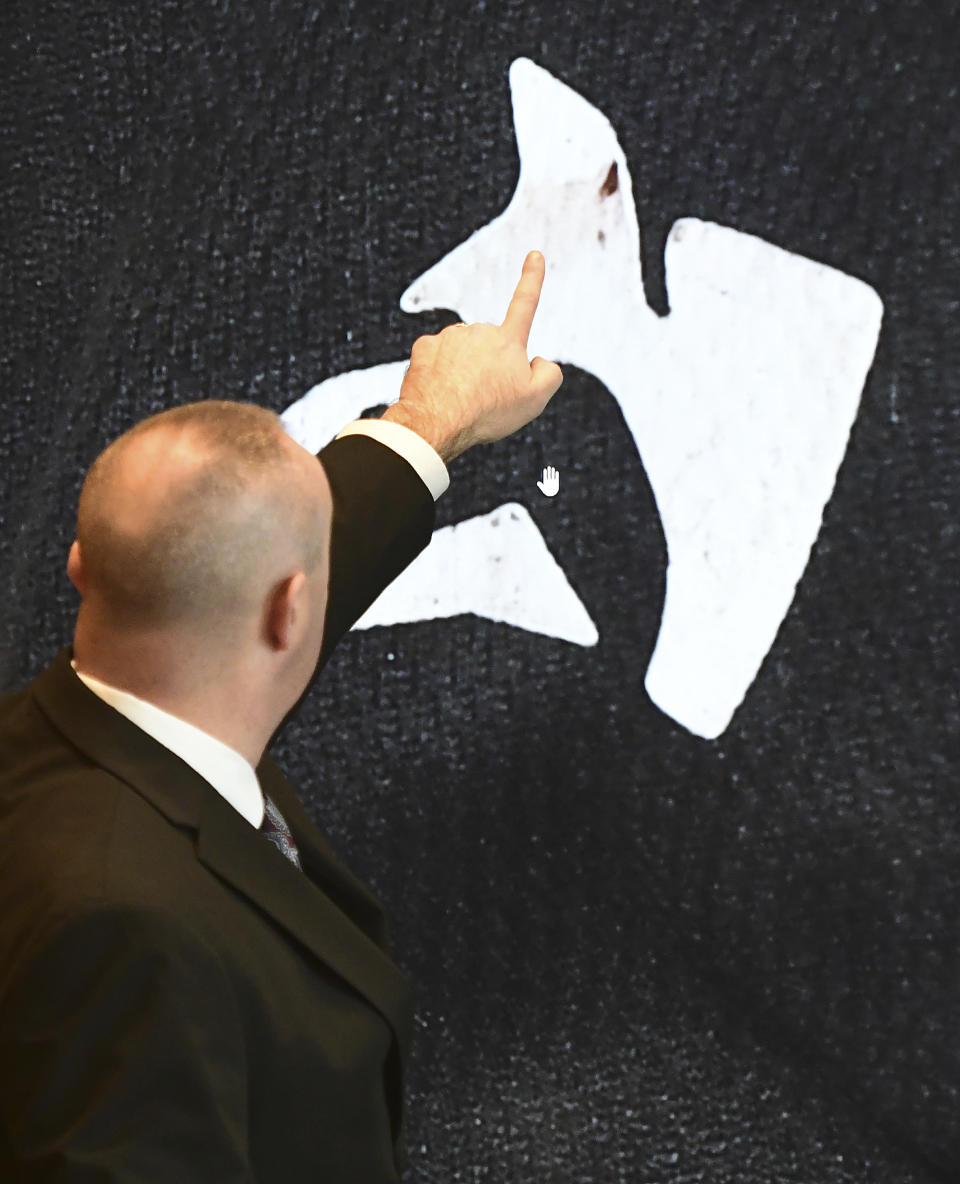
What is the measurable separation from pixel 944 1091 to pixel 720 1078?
17 centimetres

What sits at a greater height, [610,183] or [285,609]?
[610,183]

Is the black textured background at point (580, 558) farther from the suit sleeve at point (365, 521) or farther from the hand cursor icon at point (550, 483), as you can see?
the suit sleeve at point (365, 521)

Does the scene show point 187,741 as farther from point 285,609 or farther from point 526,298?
point 526,298

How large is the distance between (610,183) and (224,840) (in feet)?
2.15

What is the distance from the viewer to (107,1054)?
543mm

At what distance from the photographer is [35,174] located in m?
1.14

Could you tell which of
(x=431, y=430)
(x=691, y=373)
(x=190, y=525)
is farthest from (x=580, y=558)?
(x=190, y=525)

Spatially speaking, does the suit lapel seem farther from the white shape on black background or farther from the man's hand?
the white shape on black background

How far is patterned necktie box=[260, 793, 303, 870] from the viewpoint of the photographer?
2.45ft

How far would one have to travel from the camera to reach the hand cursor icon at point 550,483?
109 cm

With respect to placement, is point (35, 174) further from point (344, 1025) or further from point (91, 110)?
point (344, 1025)

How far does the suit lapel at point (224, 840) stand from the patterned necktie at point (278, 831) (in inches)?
2.1

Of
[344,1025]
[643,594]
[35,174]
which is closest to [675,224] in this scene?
[643,594]

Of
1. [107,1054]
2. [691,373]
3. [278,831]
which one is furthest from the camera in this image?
[691,373]
